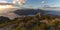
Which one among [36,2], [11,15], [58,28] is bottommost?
[58,28]

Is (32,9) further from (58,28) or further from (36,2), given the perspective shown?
(58,28)

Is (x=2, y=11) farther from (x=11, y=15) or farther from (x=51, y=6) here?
(x=51, y=6)

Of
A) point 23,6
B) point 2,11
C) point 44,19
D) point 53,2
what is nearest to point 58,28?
point 44,19

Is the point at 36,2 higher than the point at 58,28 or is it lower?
higher

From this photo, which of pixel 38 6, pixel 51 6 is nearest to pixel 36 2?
pixel 38 6

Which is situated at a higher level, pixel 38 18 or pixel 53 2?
pixel 53 2

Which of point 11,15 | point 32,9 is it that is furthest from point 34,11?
point 11,15

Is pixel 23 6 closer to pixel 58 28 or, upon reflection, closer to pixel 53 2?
pixel 53 2
